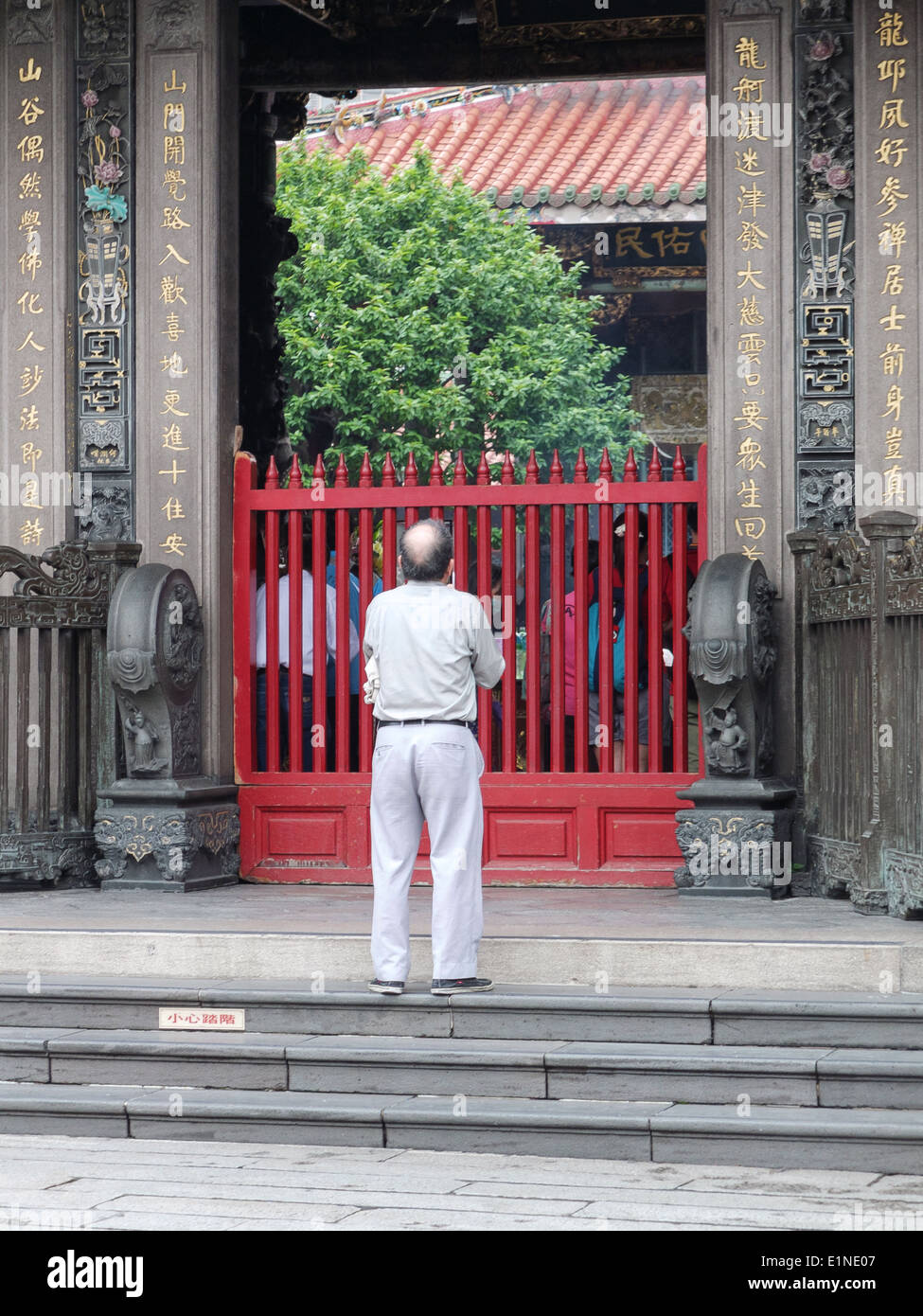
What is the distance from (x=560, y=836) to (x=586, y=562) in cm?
132

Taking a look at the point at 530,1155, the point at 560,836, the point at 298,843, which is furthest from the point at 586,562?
the point at 530,1155

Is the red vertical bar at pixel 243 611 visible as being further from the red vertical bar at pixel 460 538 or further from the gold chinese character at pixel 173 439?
the red vertical bar at pixel 460 538

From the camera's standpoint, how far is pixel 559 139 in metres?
22.7

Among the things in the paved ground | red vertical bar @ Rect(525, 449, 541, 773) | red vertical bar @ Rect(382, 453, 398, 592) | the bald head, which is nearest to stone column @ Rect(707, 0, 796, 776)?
red vertical bar @ Rect(525, 449, 541, 773)

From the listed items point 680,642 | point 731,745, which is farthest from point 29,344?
point 731,745

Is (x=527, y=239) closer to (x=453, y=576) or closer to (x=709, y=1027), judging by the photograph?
(x=453, y=576)

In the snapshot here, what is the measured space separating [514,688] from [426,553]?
8.83ft

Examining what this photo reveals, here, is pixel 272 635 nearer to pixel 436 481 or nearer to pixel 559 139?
pixel 436 481

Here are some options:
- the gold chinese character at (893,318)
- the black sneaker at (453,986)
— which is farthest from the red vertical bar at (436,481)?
the black sneaker at (453,986)

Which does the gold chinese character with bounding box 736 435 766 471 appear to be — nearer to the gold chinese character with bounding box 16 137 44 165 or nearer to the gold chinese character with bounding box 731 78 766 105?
the gold chinese character with bounding box 731 78 766 105

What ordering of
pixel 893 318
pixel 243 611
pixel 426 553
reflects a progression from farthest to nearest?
pixel 243 611, pixel 893 318, pixel 426 553

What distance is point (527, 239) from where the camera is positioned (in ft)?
70.7

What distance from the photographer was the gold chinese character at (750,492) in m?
8.40

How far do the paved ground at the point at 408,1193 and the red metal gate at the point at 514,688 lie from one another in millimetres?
3198
